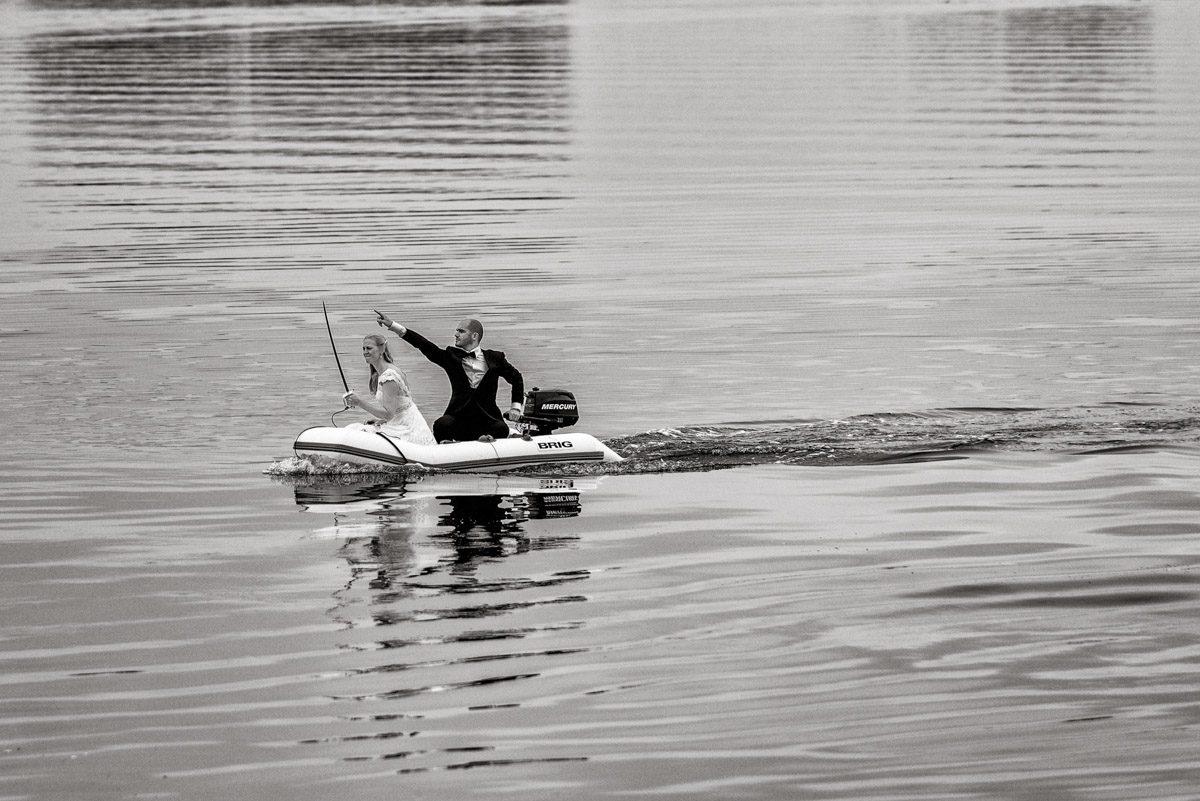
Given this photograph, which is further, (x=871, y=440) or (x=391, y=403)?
(x=871, y=440)

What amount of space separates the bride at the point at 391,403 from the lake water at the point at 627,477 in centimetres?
43

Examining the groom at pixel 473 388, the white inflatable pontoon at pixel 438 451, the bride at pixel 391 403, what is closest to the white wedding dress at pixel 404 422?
the bride at pixel 391 403

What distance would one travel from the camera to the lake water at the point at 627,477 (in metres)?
8.38

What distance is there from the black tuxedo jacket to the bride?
32cm

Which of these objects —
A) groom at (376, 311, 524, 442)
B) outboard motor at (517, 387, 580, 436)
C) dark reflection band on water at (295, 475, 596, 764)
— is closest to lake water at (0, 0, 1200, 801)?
dark reflection band on water at (295, 475, 596, 764)

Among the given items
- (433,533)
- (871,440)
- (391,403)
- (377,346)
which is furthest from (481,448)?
(871,440)

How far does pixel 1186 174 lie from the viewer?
35.9 m

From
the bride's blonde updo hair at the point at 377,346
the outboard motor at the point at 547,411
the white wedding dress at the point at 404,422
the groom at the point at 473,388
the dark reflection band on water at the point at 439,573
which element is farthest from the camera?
the outboard motor at the point at 547,411

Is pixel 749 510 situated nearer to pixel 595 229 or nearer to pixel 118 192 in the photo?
pixel 595 229

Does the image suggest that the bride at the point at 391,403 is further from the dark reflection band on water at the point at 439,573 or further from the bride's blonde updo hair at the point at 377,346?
the dark reflection band on water at the point at 439,573

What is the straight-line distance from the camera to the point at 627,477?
14.4 m

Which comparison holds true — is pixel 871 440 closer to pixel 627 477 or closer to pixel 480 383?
pixel 627 477

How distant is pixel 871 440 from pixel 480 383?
3.67 meters

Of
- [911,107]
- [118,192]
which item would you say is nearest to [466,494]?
[118,192]
